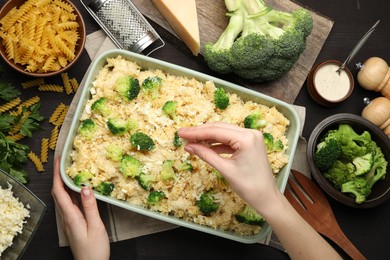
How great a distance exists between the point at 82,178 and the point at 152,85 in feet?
2.04

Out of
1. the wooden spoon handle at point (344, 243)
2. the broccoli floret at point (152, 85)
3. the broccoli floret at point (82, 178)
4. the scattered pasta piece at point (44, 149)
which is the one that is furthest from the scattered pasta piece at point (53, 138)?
the wooden spoon handle at point (344, 243)

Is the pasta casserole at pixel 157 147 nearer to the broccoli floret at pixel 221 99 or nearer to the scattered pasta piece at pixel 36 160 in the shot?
the broccoli floret at pixel 221 99

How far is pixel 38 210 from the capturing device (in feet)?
8.24

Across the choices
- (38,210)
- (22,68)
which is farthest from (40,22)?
(38,210)

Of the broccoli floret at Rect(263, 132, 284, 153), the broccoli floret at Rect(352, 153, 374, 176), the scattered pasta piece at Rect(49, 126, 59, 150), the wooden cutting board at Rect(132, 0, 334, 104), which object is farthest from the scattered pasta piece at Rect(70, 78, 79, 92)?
the broccoli floret at Rect(352, 153, 374, 176)

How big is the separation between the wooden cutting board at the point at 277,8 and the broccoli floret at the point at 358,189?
61 cm

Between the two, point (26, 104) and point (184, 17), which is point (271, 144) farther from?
point (26, 104)

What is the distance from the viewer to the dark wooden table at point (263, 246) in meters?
2.90

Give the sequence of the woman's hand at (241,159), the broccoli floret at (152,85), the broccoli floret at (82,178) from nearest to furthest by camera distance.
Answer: the woman's hand at (241,159), the broccoli floret at (82,178), the broccoli floret at (152,85)

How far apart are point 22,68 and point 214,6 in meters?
1.20

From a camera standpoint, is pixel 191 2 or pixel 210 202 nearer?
pixel 210 202

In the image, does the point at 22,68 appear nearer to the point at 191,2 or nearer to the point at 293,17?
the point at 191,2

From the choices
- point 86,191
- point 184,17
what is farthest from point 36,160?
point 184,17

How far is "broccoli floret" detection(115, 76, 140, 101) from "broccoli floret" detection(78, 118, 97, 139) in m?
0.22
